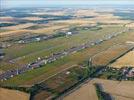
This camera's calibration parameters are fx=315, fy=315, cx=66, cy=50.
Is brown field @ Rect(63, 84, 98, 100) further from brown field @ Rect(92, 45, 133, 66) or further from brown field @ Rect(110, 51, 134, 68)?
brown field @ Rect(92, 45, 133, 66)

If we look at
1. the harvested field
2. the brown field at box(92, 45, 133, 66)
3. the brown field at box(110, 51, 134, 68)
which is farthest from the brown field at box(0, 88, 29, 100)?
the brown field at box(110, 51, 134, 68)

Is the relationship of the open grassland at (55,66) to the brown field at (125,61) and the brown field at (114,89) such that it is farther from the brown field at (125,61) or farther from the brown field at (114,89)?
the brown field at (114,89)

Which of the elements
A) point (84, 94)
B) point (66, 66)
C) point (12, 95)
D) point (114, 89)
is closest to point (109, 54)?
point (66, 66)

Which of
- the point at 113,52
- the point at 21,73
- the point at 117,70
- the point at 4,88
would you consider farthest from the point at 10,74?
the point at 113,52

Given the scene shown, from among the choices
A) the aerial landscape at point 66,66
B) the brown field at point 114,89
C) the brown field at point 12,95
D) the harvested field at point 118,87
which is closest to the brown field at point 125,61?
the aerial landscape at point 66,66

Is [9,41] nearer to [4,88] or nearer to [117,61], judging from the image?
[117,61]

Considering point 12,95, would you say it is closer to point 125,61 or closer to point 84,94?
point 84,94
